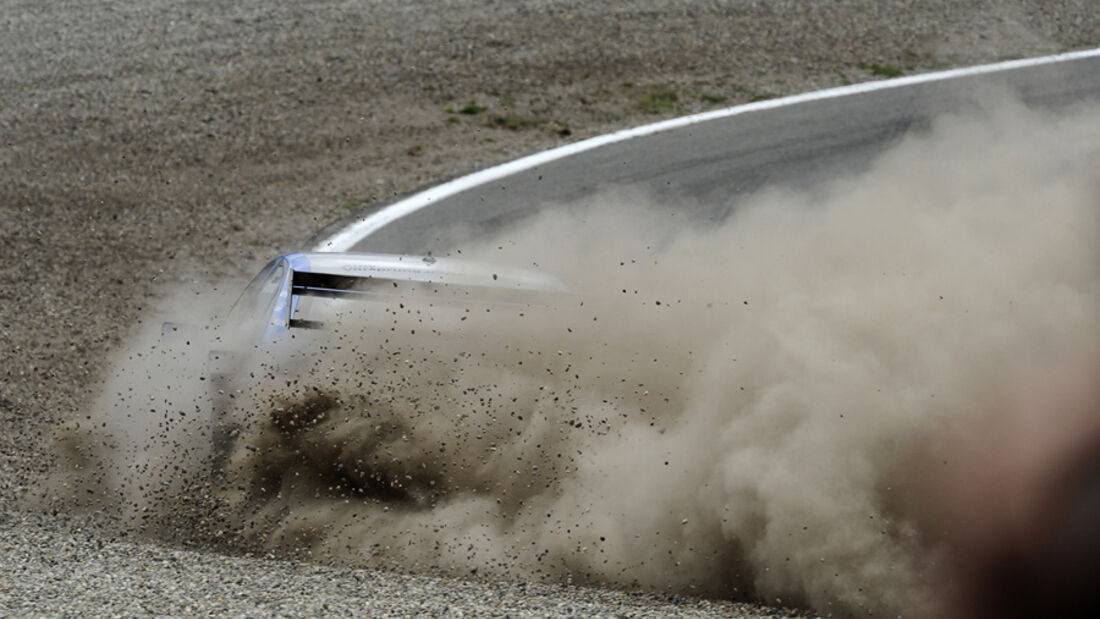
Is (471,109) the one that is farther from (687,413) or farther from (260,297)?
(687,413)

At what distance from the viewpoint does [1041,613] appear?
598cm

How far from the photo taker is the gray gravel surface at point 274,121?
6773 millimetres

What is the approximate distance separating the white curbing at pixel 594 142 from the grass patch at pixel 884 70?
0.20 metres

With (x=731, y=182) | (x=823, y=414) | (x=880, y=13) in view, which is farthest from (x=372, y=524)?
(x=880, y=13)

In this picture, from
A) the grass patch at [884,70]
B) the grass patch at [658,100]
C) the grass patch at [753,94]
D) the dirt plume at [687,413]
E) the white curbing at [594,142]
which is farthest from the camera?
the grass patch at [884,70]

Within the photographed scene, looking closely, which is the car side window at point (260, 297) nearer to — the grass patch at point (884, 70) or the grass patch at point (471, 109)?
the grass patch at point (471, 109)

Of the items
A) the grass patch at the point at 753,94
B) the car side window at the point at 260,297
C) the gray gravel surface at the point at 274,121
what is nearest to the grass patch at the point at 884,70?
the gray gravel surface at the point at 274,121

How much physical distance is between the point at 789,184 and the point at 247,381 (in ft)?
21.4

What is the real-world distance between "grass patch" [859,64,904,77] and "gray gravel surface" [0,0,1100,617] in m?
0.05

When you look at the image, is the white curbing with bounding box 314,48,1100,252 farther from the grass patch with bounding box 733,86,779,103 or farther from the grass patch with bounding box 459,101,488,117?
the grass patch with bounding box 459,101,488,117

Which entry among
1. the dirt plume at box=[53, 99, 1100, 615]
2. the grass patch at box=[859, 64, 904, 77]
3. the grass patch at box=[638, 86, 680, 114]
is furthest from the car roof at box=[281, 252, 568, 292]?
the grass patch at box=[859, 64, 904, 77]

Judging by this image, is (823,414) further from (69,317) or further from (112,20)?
(112,20)

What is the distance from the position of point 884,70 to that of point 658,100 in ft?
9.68

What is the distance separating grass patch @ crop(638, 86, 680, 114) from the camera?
1430cm
